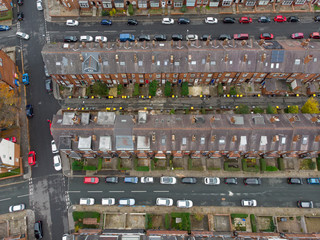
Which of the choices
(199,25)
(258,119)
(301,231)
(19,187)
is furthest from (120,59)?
(301,231)

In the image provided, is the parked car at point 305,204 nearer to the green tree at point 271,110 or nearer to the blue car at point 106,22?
the green tree at point 271,110

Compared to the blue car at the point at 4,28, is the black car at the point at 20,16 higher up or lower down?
higher up

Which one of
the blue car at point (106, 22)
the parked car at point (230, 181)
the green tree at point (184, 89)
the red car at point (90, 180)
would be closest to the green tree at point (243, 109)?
the green tree at point (184, 89)

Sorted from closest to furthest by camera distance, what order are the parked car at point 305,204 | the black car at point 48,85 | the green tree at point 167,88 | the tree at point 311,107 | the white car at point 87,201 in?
the parked car at point 305,204
the white car at point 87,201
the tree at point 311,107
the green tree at point 167,88
the black car at point 48,85

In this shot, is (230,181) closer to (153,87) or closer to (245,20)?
(153,87)

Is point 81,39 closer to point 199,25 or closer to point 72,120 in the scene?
point 72,120

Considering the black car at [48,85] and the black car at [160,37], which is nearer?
the black car at [48,85]
